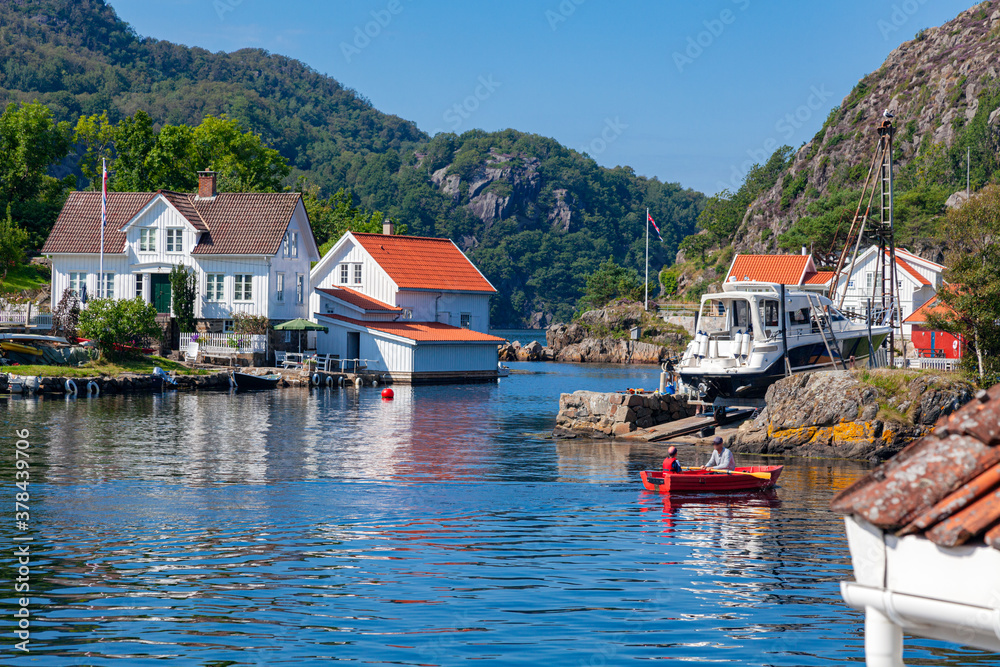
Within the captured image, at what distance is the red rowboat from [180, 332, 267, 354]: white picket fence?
136 ft

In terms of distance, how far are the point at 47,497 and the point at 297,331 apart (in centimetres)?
4304

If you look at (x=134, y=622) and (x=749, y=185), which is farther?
(x=749, y=185)

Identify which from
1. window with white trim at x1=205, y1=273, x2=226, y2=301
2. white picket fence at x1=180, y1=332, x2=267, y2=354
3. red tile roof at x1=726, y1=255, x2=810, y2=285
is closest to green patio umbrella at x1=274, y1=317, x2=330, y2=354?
white picket fence at x1=180, y1=332, x2=267, y2=354

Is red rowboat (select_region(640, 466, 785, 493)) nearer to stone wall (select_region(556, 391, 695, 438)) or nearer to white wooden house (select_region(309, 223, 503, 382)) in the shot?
stone wall (select_region(556, 391, 695, 438))

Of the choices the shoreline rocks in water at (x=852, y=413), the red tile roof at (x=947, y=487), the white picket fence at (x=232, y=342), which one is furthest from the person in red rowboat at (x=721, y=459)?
the white picket fence at (x=232, y=342)

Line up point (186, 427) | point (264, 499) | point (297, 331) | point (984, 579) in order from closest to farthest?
1. point (984, 579)
2. point (264, 499)
3. point (186, 427)
4. point (297, 331)

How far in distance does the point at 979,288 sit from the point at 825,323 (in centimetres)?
716

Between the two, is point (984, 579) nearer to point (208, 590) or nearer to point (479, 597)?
point (479, 597)

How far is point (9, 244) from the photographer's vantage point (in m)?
67.4

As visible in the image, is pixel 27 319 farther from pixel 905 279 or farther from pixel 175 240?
pixel 905 279

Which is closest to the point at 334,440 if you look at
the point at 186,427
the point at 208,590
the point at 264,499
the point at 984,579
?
the point at 186,427

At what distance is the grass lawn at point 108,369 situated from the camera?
47.5 meters

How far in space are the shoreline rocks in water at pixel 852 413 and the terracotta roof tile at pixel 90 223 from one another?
155ft

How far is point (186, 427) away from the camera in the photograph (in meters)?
35.3
